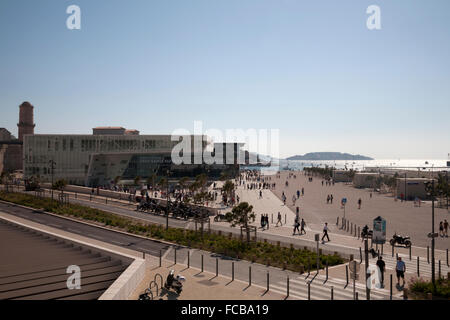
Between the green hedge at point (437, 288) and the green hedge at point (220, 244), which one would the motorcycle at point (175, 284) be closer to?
the green hedge at point (220, 244)

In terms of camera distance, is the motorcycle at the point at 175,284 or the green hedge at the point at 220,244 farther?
→ the green hedge at the point at 220,244

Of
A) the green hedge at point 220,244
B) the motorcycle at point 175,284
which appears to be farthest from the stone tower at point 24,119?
the motorcycle at point 175,284

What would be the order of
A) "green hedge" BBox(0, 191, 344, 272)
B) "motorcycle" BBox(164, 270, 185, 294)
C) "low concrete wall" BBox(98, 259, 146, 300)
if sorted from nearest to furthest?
"low concrete wall" BBox(98, 259, 146, 300), "motorcycle" BBox(164, 270, 185, 294), "green hedge" BBox(0, 191, 344, 272)

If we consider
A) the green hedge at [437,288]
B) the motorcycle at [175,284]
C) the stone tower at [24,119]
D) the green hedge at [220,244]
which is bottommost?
the green hedge at [220,244]

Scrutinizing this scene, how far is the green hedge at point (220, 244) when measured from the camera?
19.1m

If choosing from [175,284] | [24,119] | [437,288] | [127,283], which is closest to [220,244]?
[175,284]

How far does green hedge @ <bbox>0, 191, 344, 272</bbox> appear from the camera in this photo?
62.5ft

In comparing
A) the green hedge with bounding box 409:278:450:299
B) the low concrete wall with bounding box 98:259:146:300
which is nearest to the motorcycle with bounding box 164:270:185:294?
the low concrete wall with bounding box 98:259:146:300

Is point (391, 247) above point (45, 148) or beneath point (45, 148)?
beneath

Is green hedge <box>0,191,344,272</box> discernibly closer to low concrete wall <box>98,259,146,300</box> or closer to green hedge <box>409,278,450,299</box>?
green hedge <box>409,278,450,299</box>

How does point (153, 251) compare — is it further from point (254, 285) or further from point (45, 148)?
point (45, 148)
